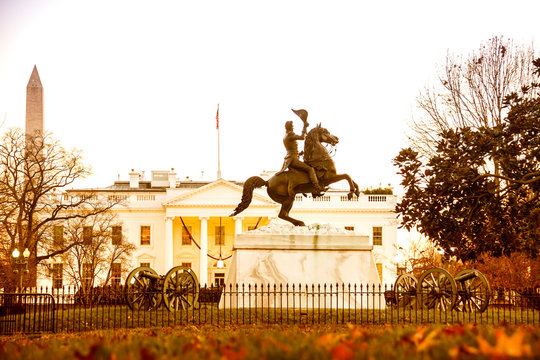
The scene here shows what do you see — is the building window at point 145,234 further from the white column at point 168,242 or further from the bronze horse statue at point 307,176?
the bronze horse statue at point 307,176

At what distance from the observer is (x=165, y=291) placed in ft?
55.0

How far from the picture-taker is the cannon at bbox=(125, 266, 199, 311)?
16.9m

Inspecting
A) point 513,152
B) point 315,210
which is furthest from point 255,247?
point 315,210

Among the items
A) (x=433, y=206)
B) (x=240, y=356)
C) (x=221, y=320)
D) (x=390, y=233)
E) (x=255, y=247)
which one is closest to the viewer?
(x=240, y=356)

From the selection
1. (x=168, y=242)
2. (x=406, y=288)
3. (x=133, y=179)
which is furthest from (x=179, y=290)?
(x=133, y=179)

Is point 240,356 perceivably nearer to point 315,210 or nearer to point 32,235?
point 32,235

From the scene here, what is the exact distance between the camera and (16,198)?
33719 mm

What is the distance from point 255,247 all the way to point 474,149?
18.8ft

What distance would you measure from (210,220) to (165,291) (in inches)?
1963

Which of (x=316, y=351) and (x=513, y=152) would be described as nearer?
(x=316, y=351)

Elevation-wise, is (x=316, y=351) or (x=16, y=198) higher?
(x=16, y=198)

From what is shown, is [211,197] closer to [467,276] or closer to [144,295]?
[144,295]

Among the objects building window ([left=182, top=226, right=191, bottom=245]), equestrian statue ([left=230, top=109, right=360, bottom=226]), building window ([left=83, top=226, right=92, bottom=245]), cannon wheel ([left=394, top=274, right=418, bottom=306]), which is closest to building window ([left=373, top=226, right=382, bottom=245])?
building window ([left=182, top=226, right=191, bottom=245])

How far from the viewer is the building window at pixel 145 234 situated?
66.4 meters
